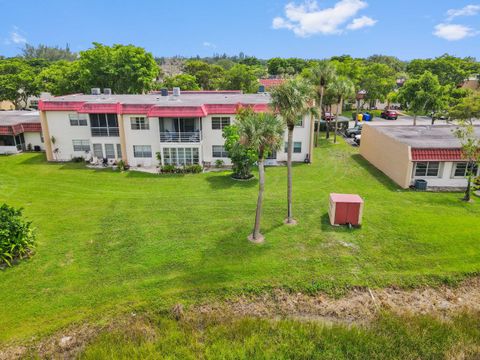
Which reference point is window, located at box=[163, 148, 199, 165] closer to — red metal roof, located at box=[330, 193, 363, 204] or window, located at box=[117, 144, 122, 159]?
window, located at box=[117, 144, 122, 159]

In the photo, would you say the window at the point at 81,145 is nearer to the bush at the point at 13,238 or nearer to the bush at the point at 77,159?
the bush at the point at 77,159

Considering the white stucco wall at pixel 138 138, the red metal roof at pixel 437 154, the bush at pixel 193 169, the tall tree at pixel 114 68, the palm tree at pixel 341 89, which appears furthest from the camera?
the tall tree at pixel 114 68

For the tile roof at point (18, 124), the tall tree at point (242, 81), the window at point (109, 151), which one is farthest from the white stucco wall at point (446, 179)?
the tall tree at point (242, 81)

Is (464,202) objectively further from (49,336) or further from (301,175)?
(49,336)

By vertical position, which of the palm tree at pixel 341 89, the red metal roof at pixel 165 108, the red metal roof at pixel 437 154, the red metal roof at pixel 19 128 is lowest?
the red metal roof at pixel 437 154

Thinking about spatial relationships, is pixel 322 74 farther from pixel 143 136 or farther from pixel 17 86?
pixel 17 86

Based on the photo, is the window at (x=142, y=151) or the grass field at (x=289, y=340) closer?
the grass field at (x=289, y=340)
